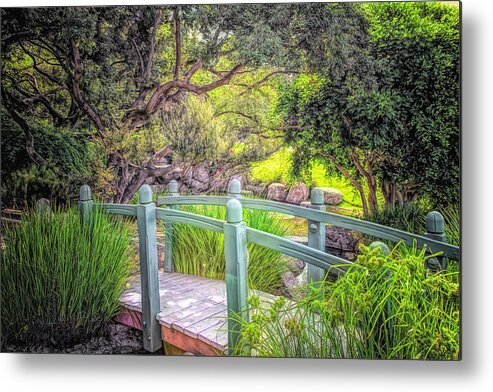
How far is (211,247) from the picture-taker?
2383mm

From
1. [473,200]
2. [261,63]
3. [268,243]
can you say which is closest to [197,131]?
[261,63]

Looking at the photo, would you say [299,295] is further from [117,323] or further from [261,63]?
[261,63]

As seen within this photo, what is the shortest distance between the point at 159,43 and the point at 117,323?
58.8 inches

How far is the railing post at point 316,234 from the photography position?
2.27m

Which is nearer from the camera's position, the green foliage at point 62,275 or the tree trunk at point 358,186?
the tree trunk at point 358,186

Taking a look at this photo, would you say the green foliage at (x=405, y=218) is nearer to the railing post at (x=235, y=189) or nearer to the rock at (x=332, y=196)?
the rock at (x=332, y=196)

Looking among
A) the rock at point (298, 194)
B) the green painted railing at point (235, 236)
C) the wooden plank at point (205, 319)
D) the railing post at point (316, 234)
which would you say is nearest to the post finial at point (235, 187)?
the green painted railing at point (235, 236)

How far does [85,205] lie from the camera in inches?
96.0

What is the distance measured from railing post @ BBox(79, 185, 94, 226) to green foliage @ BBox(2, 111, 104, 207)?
0.03 meters

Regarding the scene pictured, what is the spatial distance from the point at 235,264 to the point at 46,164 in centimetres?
114

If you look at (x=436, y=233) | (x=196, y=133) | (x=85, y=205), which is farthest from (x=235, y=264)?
(x=436, y=233)

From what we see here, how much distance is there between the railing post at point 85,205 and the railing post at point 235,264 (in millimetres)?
738

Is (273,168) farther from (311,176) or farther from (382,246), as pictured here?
(382,246)

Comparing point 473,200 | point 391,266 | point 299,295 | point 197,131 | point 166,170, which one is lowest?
point 299,295
